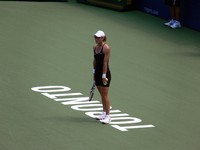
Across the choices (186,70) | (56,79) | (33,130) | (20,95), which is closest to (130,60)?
(186,70)

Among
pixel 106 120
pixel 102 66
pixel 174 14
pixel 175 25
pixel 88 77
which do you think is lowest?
pixel 175 25

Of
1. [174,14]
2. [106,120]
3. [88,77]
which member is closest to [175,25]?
[174,14]

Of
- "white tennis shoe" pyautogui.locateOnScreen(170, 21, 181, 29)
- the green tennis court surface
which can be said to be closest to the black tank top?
the green tennis court surface

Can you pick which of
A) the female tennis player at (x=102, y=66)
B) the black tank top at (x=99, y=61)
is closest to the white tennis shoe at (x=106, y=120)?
the female tennis player at (x=102, y=66)

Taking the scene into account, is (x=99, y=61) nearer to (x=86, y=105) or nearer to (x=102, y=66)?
(x=102, y=66)

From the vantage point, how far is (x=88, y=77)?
20.5 m

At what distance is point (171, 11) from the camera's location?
2728 centimetres

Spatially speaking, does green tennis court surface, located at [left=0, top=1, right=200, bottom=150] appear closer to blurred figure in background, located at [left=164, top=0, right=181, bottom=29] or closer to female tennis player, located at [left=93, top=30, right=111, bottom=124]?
blurred figure in background, located at [left=164, top=0, right=181, bottom=29]

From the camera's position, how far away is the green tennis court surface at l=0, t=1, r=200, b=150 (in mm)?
16453

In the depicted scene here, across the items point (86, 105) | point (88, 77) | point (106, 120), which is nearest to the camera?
point (106, 120)

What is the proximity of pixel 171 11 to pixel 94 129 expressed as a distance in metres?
11.2

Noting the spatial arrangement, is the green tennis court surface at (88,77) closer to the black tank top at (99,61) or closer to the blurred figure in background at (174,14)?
the blurred figure in background at (174,14)

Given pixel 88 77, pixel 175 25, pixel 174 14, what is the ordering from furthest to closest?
pixel 174 14 → pixel 175 25 → pixel 88 77

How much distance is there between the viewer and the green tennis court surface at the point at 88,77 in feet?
54.0
